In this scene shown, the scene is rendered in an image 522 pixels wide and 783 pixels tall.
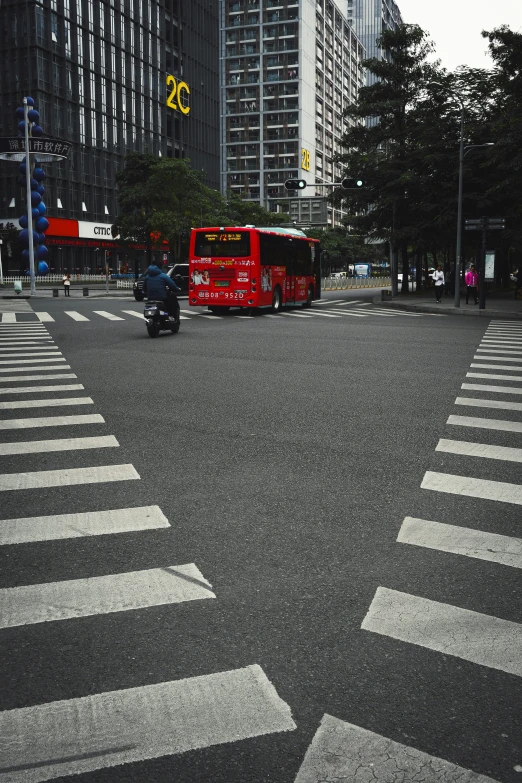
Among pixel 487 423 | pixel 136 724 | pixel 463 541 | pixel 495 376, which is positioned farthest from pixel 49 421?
pixel 495 376

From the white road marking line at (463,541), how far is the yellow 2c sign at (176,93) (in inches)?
3528

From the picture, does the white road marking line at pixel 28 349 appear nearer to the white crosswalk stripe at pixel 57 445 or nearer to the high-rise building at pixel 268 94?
the white crosswalk stripe at pixel 57 445

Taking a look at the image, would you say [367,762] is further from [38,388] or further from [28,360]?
[28,360]

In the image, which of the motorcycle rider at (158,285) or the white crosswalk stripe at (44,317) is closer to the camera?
the motorcycle rider at (158,285)

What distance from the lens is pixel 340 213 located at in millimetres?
142750

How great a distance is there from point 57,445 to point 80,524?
2.56 meters

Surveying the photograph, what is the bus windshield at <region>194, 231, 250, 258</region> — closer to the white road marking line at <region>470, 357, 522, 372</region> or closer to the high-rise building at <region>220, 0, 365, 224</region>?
the white road marking line at <region>470, 357, 522, 372</region>

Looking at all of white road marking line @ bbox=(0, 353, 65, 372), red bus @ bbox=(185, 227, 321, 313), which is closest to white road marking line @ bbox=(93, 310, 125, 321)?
red bus @ bbox=(185, 227, 321, 313)

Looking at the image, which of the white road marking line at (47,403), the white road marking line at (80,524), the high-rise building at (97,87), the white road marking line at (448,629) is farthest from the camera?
the high-rise building at (97,87)

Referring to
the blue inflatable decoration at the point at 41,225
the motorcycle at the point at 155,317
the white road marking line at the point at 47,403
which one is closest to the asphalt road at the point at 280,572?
the white road marking line at the point at 47,403

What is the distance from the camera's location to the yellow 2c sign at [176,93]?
290 ft

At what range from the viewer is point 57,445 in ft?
25.3

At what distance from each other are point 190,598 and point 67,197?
242ft

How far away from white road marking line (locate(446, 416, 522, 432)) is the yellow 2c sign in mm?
86137
